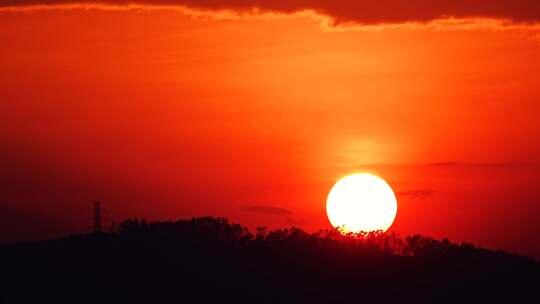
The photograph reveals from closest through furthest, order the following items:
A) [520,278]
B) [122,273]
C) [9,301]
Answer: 1. [9,301]
2. [122,273]
3. [520,278]

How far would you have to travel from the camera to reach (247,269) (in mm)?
71812

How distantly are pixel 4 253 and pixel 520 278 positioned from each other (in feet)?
88.0

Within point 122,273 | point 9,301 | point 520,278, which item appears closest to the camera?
point 9,301

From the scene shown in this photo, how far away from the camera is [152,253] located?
234 feet

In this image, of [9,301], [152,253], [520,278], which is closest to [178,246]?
[152,253]

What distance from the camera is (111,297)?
64.5 meters

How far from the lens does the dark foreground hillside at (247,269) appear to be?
65875mm

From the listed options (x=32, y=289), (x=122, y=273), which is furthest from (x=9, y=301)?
(x=122, y=273)

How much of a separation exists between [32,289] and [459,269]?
23.0 m

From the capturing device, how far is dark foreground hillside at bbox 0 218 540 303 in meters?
65.9

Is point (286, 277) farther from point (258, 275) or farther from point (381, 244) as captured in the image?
point (381, 244)

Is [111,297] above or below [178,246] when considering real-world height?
below

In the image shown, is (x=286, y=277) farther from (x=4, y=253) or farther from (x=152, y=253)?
(x=4, y=253)

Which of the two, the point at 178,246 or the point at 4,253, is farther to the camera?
the point at 178,246
